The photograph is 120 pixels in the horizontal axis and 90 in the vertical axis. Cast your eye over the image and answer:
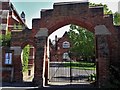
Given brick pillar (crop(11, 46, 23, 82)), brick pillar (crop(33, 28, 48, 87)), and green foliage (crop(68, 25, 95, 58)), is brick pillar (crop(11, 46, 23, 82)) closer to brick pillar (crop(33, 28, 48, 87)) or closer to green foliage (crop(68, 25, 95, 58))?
brick pillar (crop(33, 28, 48, 87))

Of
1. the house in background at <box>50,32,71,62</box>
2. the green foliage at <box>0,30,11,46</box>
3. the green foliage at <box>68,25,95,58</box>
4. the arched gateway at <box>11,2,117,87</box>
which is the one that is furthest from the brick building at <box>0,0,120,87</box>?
the house in background at <box>50,32,71,62</box>

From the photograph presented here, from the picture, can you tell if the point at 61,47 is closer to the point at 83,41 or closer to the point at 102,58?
the point at 83,41

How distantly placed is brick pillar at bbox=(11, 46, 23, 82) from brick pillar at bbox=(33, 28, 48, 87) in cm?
203

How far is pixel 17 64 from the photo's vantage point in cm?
1861

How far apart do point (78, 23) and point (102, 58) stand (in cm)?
330

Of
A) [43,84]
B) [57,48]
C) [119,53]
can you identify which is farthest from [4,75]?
[57,48]

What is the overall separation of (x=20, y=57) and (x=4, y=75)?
1.97 m

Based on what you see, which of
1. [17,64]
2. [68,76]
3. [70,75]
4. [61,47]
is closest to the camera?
[17,64]

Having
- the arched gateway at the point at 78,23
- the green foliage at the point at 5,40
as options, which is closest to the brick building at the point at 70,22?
the arched gateway at the point at 78,23

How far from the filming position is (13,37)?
18.3 metres

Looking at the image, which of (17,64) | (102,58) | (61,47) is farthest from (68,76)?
(61,47)

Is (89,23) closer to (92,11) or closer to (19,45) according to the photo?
(92,11)

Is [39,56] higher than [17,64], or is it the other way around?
[39,56]

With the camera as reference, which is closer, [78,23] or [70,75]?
[78,23]
